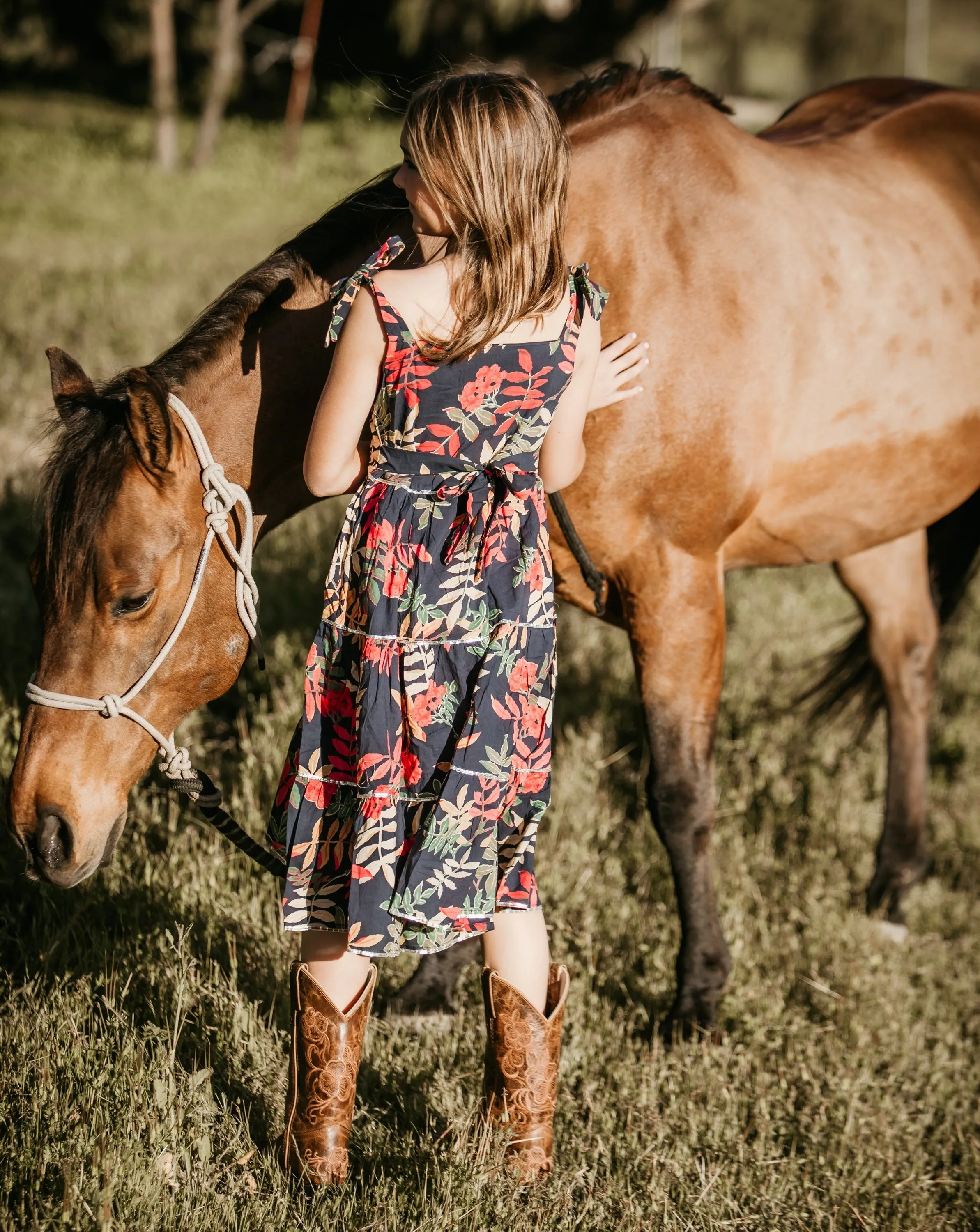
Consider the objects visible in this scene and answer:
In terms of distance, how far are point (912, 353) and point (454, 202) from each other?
1.74 metres

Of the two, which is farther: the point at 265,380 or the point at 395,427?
the point at 265,380

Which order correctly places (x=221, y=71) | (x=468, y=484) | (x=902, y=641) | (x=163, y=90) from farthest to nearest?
(x=163, y=90), (x=221, y=71), (x=902, y=641), (x=468, y=484)

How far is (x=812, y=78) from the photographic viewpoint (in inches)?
1128

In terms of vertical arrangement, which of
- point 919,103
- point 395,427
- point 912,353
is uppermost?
point 919,103

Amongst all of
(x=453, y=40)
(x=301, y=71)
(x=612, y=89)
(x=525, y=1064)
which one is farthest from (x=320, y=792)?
(x=453, y=40)

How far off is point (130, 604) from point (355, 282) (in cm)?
68

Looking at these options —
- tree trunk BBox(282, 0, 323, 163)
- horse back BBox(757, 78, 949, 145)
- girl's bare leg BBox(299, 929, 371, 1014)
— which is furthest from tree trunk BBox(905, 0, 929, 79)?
girl's bare leg BBox(299, 929, 371, 1014)

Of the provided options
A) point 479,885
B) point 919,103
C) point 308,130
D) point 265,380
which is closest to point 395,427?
point 265,380

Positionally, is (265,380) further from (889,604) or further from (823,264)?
(889,604)

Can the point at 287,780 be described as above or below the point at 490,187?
below

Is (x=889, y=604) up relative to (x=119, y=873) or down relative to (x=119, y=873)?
up

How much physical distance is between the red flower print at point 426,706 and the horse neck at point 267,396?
60 cm

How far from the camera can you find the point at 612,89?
2566 millimetres

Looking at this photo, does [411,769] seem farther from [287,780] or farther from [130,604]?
[130,604]
